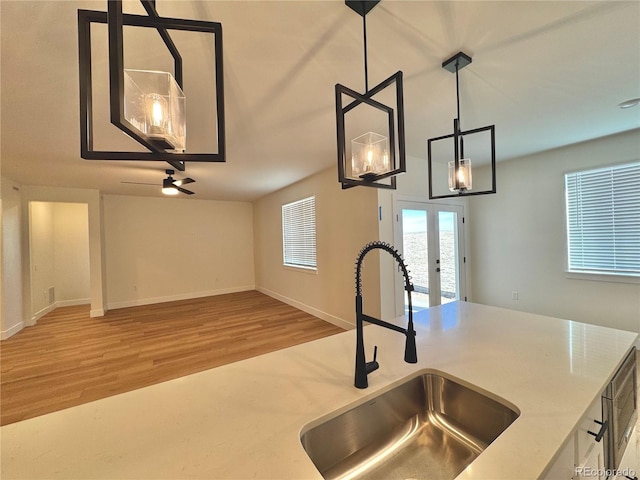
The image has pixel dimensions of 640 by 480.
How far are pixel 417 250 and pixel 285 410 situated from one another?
10.9 feet

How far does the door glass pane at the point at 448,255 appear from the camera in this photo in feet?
13.3

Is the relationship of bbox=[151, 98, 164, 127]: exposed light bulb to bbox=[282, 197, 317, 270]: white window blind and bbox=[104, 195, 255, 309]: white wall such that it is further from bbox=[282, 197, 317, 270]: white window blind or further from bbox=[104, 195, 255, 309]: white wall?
bbox=[104, 195, 255, 309]: white wall

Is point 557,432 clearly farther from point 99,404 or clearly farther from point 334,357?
point 99,404

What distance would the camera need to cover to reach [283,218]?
5754 mm

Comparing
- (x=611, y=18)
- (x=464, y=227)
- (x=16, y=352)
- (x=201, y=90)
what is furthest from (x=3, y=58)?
(x=464, y=227)

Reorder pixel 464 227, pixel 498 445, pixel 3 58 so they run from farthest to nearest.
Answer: pixel 464 227, pixel 3 58, pixel 498 445

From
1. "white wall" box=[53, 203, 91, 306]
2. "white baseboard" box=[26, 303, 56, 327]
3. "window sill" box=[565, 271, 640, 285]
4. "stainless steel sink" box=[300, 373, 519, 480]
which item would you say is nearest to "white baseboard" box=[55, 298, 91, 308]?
"white wall" box=[53, 203, 91, 306]

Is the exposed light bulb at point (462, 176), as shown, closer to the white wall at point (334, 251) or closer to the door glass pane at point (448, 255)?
the white wall at point (334, 251)

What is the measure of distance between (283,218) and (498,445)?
535 cm

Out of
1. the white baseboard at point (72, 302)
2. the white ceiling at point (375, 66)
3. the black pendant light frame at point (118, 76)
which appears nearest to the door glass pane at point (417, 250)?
the white ceiling at point (375, 66)

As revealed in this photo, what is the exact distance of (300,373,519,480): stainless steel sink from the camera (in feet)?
2.81

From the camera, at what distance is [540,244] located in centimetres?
365

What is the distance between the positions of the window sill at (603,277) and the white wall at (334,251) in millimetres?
2610

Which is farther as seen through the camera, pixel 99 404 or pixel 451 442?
pixel 451 442
